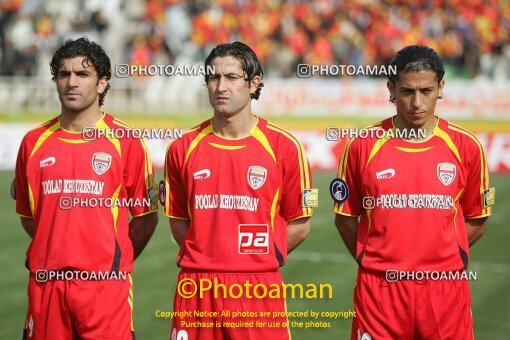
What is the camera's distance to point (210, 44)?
86.3 feet

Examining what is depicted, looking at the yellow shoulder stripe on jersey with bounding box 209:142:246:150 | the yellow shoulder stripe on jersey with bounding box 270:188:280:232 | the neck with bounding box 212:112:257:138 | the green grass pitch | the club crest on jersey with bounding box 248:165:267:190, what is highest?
the neck with bounding box 212:112:257:138

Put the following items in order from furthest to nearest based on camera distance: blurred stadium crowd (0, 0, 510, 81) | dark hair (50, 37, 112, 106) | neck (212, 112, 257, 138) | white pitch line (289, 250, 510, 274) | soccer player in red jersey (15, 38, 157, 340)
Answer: blurred stadium crowd (0, 0, 510, 81) → white pitch line (289, 250, 510, 274) → dark hair (50, 37, 112, 106) → neck (212, 112, 257, 138) → soccer player in red jersey (15, 38, 157, 340)

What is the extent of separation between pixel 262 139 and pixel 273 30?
829 inches

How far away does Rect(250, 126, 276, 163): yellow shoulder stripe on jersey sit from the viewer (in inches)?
260

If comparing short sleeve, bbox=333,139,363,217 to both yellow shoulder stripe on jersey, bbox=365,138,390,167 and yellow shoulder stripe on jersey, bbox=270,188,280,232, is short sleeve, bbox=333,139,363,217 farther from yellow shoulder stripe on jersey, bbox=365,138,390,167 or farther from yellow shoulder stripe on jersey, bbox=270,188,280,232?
yellow shoulder stripe on jersey, bbox=270,188,280,232

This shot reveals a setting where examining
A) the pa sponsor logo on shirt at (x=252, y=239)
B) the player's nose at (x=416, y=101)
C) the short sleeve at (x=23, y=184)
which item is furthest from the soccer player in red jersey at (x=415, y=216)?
the short sleeve at (x=23, y=184)

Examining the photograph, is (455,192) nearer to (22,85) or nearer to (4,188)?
(4,188)

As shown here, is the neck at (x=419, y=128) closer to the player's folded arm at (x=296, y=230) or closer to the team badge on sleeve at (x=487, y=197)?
the team badge on sleeve at (x=487, y=197)

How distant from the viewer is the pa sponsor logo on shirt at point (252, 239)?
21.2ft

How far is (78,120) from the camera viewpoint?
267 inches

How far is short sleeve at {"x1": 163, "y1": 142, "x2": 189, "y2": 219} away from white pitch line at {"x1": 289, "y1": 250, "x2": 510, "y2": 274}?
23.9ft

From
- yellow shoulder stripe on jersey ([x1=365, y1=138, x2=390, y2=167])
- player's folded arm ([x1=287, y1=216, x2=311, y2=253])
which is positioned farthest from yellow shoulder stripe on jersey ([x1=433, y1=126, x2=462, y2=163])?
player's folded arm ([x1=287, y1=216, x2=311, y2=253])

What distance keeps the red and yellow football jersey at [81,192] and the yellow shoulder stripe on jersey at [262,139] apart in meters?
0.75

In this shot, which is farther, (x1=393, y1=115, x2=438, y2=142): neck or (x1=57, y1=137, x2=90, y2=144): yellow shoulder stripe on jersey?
(x1=57, y1=137, x2=90, y2=144): yellow shoulder stripe on jersey
